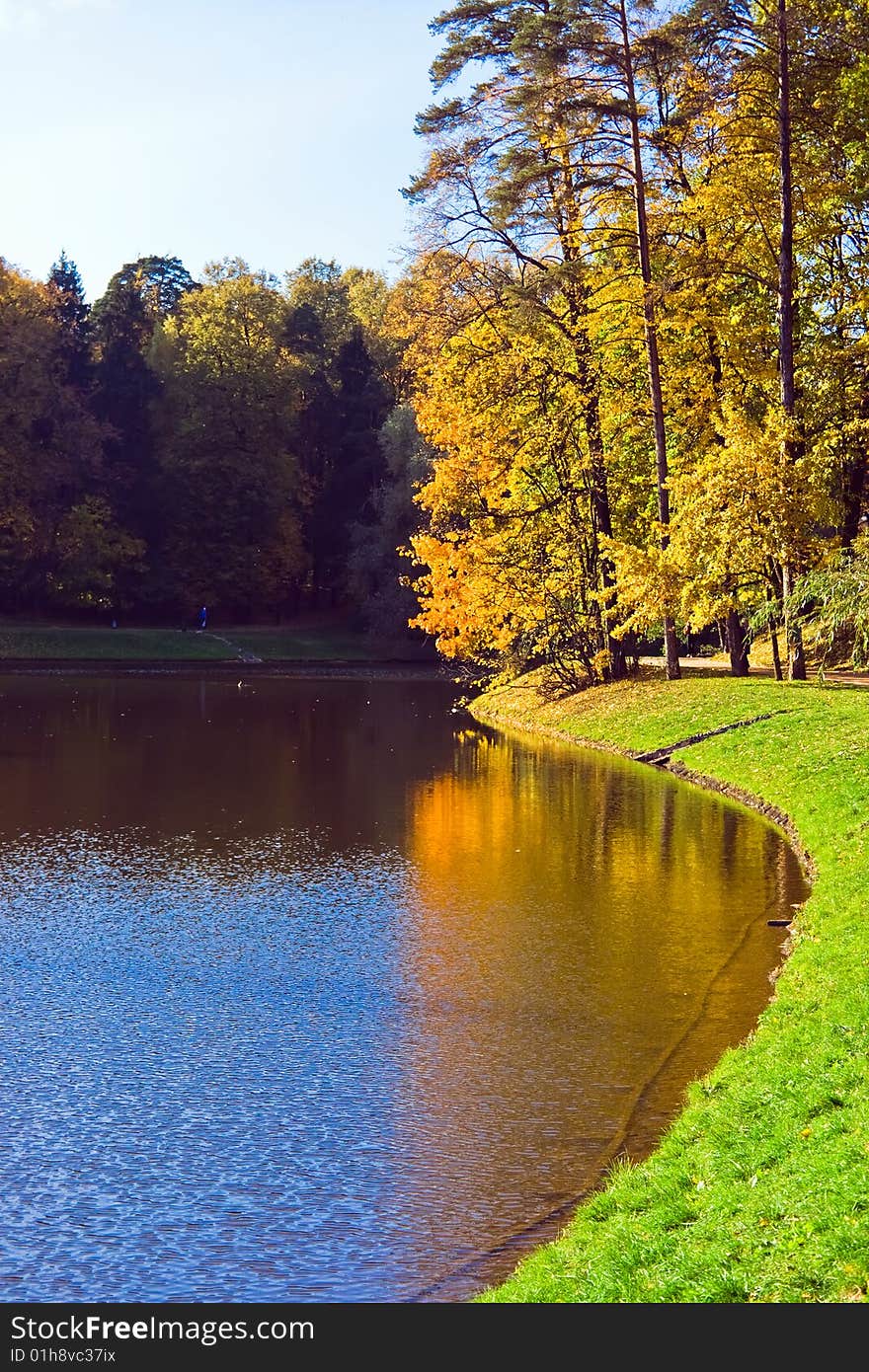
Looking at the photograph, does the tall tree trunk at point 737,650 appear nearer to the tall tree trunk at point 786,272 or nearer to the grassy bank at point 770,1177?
the tall tree trunk at point 786,272

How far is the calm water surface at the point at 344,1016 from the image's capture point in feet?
24.3

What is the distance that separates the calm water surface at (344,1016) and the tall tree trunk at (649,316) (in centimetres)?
1212

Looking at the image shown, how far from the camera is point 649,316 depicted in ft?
112

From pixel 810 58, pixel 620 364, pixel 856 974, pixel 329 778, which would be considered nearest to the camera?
pixel 856 974

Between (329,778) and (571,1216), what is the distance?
18.5 meters

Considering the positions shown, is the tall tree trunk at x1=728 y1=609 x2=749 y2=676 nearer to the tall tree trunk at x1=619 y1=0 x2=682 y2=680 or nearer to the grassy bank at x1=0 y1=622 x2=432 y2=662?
the tall tree trunk at x1=619 y1=0 x2=682 y2=680

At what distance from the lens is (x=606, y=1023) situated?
11078 millimetres

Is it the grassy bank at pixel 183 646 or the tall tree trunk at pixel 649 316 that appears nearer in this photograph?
the tall tree trunk at pixel 649 316

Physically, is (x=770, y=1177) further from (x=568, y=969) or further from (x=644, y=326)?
(x=644, y=326)

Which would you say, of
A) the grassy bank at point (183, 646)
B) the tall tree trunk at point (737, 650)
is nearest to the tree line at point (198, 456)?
the grassy bank at point (183, 646)

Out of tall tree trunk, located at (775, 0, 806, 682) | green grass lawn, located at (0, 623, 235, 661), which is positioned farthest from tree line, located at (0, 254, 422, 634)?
tall tree trunk, located at (775, 0, 806, 682)

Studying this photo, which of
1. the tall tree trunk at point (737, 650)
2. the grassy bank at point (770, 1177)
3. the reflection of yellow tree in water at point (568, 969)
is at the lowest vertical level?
the reflection of yellow tree in water at point (568, 969)
